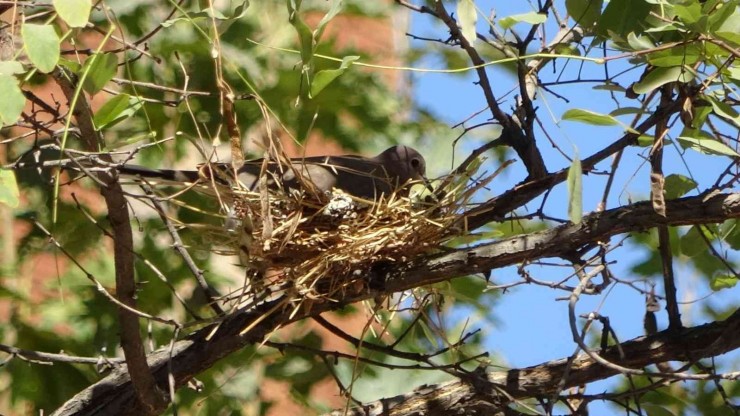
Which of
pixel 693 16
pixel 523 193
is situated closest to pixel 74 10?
pixel 693 16

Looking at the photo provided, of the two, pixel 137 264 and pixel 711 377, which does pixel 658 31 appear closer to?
pixel 711 377

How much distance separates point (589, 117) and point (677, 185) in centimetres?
80

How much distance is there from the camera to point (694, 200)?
118 inches

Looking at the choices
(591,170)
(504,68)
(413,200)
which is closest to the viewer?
(591,170)

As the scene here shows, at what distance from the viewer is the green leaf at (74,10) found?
2062 millimetres

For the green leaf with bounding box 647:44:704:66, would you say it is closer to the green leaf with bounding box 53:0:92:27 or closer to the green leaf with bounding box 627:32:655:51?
the green leaf with bounding box 627:32:655:51

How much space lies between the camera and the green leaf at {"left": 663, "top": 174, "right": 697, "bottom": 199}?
334 cm

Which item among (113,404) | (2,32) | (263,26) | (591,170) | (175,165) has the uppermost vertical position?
(263,26)

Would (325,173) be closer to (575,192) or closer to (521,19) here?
(521,19)

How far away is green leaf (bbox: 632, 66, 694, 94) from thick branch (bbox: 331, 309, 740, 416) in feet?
2.91

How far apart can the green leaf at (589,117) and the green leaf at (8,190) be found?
1.36m

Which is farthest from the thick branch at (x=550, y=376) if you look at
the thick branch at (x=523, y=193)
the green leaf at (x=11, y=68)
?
the green leaf at (x=11, y=68)

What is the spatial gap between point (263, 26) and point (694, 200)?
2.91 metres

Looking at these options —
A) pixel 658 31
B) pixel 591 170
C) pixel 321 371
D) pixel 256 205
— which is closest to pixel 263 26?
pixel 321 371
